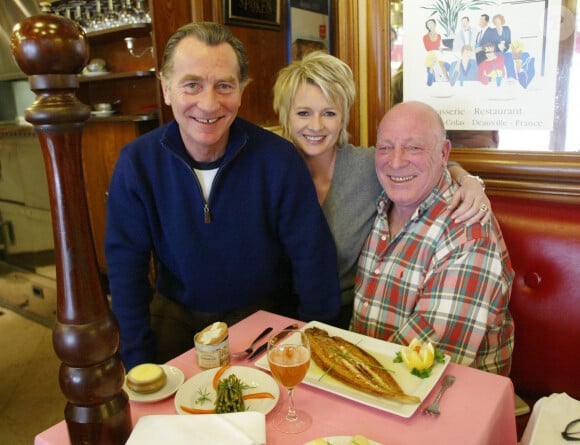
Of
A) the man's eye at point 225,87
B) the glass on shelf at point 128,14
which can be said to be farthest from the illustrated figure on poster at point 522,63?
the glass on shelf at point 128,14

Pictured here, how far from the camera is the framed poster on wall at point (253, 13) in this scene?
111 inches

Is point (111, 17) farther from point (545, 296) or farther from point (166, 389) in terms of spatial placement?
point (545, 296)

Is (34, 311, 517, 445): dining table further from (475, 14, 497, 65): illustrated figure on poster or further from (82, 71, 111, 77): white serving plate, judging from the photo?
(82, 71, 111, 77): white serving plate

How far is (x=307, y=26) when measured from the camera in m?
3.14

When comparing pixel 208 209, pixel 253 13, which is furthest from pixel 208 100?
pixel 253 13

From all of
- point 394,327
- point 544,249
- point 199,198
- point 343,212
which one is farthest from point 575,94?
point 199,198

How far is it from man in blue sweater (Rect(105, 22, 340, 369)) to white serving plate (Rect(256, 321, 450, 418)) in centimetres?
48

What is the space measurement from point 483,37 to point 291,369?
62.8 inches

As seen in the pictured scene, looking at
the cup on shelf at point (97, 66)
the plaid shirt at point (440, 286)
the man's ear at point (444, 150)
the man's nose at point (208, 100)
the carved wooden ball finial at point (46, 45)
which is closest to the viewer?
the carved wooden ball finial at point (46, 45)

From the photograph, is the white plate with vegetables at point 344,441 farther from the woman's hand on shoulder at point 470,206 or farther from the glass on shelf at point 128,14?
the glass on shelf at point 128,14

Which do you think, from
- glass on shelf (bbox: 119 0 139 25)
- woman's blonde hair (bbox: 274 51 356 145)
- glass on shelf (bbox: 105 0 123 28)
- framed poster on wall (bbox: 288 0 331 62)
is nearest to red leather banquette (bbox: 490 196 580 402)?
woman's blonde hair (bbox: 274 51 356 145)

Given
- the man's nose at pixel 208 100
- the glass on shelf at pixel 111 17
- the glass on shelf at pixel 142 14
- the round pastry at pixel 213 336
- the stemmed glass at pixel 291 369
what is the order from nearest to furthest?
the stemmed glass at pixel 291 369 < the round pastry at pixel 213 336 < the man's nose at pixel 208 100 < the glass on shelf at pixel 142 14 < the glass on shelf at pixel 111 17

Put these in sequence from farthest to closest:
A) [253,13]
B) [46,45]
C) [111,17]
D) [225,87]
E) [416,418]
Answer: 1. [111,17]
2. [253,13]
3. [225,87]
4. [416,418]
5. [46,45]

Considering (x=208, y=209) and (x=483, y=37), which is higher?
(x=483, y=37)
